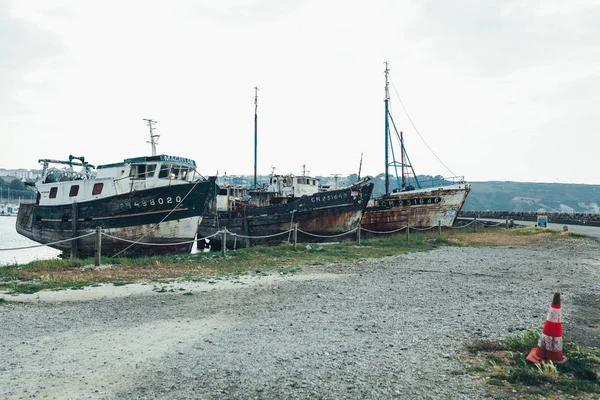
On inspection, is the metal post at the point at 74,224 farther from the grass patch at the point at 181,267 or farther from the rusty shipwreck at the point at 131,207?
the grass patch at the point at 181,267

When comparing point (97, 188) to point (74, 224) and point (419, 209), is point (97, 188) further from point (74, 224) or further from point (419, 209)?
point (419, 209)

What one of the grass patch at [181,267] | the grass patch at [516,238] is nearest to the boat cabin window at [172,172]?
the grass patch at [181,267]

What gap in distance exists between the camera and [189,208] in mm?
17734

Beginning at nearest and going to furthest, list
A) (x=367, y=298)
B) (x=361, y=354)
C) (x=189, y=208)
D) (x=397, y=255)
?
(x=361, y=354) → (x=367, y=298) → (x=397, y=255) → (x=189, y=208)

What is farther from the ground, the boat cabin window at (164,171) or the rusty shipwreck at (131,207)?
the boat cabin window at (164,171)

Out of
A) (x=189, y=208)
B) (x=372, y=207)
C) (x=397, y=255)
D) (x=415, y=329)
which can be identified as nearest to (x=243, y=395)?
(x=415, y=329)

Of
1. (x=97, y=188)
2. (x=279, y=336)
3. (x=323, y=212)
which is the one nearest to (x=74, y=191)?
(x=97, y=188)

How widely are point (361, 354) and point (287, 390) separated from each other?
3.93 feet

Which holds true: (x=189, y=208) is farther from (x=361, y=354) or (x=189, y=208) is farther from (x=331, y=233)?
(x=361, y=354)

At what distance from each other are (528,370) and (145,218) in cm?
1607

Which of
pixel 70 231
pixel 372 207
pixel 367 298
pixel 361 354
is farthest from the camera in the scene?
pixel 372 207

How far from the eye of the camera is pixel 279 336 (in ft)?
16.8

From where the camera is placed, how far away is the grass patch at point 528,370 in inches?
138

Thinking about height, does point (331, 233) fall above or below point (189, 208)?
below
